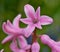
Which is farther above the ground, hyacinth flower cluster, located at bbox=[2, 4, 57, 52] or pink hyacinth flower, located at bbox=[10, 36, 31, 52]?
hyacinth flower cluster, located at bbox=[2, 4, 57, 52]

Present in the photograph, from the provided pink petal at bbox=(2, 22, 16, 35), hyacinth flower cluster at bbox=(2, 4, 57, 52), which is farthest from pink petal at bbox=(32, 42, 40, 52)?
pink petal at bbox=(2, 22, 16, 35)

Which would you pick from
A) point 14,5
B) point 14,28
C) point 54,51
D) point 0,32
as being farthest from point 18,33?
point 14,5

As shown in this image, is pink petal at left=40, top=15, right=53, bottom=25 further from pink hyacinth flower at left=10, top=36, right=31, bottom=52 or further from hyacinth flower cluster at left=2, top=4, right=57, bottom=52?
pink hyacinth flower at left=10, top=36, right=31, bottom=52

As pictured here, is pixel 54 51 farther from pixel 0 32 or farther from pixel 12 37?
pixel 0 32

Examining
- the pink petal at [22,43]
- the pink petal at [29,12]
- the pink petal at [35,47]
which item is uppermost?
the pink petal at [29,12]

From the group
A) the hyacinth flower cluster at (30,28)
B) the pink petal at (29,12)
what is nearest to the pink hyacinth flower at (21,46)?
the hyacinth flower cluster at (30,28)

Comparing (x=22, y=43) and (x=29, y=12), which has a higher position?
(x=29, y=12)

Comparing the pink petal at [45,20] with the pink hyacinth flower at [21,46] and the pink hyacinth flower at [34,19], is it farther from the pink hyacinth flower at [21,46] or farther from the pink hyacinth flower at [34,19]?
the pink hyacinth flower at [21,46]

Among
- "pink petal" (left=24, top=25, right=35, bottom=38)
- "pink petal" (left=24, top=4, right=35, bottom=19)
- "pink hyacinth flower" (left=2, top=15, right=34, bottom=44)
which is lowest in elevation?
"pink hyacinth flower" (left=2, top=15, right=34, bottom=44)

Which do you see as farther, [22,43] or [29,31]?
[22,43]

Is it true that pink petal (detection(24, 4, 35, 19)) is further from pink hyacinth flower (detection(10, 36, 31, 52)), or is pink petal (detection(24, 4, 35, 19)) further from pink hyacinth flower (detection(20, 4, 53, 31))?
pink hyacinth flower (detection(10, 36, 31, 52))

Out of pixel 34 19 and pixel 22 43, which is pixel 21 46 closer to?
pixel 22 43

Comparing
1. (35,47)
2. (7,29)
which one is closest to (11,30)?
(7,29)
